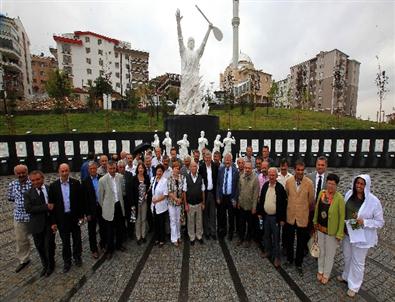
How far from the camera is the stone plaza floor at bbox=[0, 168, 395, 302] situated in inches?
142

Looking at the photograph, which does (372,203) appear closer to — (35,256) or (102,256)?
(102,256)

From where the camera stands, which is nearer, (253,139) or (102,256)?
(102,256)

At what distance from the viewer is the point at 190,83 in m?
12.2

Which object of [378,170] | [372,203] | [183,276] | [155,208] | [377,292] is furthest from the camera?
[378,170]

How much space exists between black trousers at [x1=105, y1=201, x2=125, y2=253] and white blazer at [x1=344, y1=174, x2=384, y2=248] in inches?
156

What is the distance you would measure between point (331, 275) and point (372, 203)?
148 centimetres

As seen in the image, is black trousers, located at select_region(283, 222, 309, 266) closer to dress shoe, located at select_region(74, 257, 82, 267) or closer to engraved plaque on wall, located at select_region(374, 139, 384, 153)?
dress shoe, located at select_region(74, 257, 82, 267)

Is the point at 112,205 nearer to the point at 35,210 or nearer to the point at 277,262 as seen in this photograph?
the point at 35,210

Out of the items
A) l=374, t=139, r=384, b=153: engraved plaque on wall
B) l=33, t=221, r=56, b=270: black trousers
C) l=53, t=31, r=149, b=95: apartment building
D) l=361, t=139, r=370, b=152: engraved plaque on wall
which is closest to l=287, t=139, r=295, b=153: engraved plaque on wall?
l=361, t=139, r=370, b=152: engraved plaque on wall

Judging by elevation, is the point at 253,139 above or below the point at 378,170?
above

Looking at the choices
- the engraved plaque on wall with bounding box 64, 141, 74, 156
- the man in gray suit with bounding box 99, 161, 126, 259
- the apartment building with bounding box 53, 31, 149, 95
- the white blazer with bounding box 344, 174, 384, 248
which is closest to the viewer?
the white blazer with bounding box 344, 174, 384, 248

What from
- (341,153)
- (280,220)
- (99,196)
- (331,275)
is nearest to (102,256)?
(99,196)

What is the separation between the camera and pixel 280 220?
4.24m

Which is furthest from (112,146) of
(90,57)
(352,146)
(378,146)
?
(90,57)
